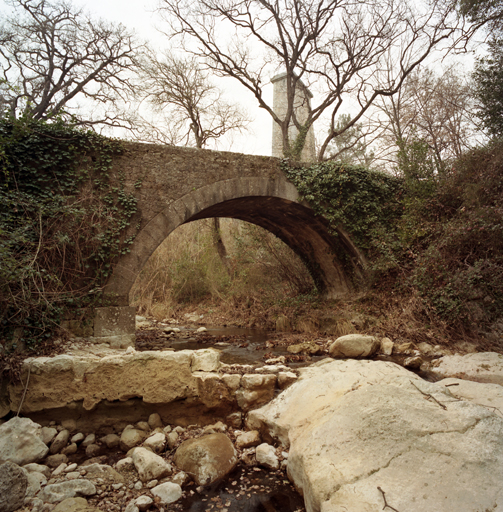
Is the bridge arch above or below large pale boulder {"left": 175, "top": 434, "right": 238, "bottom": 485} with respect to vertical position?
above

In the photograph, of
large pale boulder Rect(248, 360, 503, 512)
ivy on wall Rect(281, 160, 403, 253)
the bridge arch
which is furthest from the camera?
ivy on wall Rect(281, 160, 403, 253)

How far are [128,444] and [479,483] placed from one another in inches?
115

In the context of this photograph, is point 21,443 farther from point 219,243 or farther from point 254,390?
point 219,243

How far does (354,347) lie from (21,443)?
5056 millimetres

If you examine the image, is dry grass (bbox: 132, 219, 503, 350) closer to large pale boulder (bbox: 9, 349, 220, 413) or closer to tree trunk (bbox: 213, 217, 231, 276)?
tree trunk (bbox: 213, 217, 231, 276)

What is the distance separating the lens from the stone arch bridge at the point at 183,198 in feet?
20.9

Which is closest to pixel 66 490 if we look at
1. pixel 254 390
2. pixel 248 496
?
pixel 248 496

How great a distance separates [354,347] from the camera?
21.0ft

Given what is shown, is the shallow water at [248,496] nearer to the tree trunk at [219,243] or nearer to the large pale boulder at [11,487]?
the large pale boulder at [11,487]

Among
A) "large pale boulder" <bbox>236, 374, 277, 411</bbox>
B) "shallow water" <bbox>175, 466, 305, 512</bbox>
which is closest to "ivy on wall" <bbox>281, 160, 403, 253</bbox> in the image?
"large pale boulder" <bbox>236, 374, 277, 411</bbox>

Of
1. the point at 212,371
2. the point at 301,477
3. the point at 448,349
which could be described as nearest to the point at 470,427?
the point at 301,477

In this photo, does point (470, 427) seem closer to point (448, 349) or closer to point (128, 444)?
point (128, 444)

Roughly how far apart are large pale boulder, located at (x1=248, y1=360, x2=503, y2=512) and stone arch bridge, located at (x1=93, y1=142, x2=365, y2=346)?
4.13m

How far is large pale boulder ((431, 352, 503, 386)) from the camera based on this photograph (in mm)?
4930
